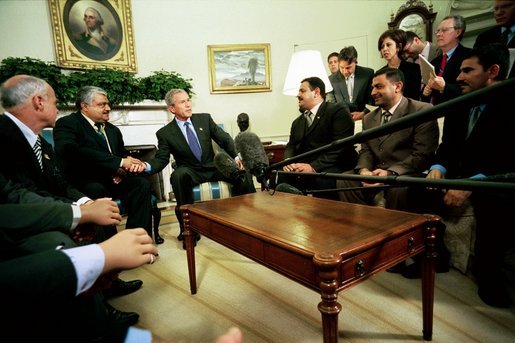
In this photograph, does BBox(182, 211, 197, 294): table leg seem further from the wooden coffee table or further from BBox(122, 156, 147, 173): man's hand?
BBox(122, 156, 147, 173): man's hand

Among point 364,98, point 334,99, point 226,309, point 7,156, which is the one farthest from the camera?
point 334,99

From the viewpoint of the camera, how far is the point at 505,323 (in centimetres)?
137

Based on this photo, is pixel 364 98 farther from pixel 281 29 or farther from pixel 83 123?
pixel 83 123

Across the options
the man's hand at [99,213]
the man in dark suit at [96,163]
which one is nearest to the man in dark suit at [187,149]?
the man in dark suit at [96,163]

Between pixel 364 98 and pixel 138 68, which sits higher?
pixel 138 68

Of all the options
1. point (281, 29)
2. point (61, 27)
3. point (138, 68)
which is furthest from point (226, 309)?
point (281, 29)

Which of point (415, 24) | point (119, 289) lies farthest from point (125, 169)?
point (415, 24)

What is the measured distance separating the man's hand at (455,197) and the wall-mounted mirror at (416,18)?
399cm

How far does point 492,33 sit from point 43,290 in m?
3.36

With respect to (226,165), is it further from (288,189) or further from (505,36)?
(505,36)

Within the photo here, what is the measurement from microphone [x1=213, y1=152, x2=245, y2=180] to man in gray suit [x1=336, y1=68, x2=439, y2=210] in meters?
0.94

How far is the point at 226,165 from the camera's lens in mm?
2566

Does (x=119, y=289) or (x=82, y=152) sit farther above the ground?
(x=82, y=152)

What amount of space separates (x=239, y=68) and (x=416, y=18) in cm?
305
